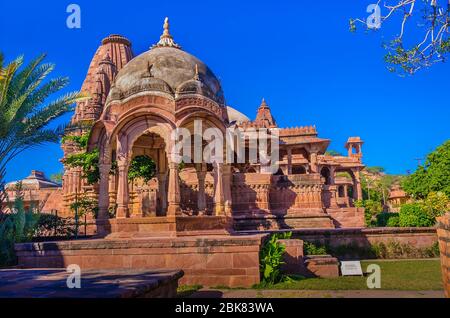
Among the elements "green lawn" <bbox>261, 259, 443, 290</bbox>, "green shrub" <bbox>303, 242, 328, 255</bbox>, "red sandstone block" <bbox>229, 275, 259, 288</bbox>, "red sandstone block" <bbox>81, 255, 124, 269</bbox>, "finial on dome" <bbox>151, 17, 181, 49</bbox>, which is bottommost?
"green lawn" <bbox>261, 259, 443, 290</bbox>

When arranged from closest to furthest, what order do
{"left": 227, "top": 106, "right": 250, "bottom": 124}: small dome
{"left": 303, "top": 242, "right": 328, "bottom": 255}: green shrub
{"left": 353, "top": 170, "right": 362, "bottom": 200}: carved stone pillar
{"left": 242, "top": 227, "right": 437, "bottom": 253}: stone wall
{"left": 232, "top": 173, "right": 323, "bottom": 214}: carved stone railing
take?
{"left": 303, "top": 242, "right": 328, "bottom": 255}: green shrub → {"left": 242, "top": 227, "right": 437, "bottom": 253}: stone wall → {"left": 232, "top": 173, "right": 323, "bottom": 214}: carved stone railing → {"left": 227, "top": 106, "right": 250, "bottom": 124}: small dome → {"left": 353, "top": 170, "right": 362, "bottom": 200}: carved stone pillar

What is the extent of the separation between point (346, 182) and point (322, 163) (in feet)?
30.4

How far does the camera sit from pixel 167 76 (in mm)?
11680

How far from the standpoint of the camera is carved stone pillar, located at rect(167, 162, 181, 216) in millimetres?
10102

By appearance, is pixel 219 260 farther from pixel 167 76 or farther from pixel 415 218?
pixel 415 218

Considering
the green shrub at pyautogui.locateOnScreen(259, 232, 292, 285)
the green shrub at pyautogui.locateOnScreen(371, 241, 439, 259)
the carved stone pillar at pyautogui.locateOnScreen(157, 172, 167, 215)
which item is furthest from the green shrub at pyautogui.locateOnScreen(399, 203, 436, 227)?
the carved stone pillar at pyautogui.locateOnScreen(157, 172, 167, 215)

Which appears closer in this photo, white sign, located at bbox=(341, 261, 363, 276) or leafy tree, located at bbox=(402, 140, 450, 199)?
white sign, located at bbox=(341, 261, 363, 276)

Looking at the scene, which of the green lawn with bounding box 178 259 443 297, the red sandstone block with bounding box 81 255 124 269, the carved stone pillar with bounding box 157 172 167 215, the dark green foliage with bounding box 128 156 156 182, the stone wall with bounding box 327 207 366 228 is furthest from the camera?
the stone wall with bounding box 327 207 366 228

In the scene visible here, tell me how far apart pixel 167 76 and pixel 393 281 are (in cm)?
833

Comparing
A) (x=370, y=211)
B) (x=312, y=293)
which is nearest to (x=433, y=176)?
(x=370, y=211)

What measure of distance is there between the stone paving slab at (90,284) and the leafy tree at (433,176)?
905 inches

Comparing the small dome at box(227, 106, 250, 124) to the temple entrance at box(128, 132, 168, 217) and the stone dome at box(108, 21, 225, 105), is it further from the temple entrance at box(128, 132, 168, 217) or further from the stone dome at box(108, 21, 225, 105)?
the stone dome at box(108, 21, 225, 105)

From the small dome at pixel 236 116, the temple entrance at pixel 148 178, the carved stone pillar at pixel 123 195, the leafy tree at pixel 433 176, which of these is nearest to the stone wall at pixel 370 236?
the temple entrance at pixel 148 178

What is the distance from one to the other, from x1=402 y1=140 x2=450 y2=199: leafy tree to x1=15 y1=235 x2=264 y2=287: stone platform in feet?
65.3
